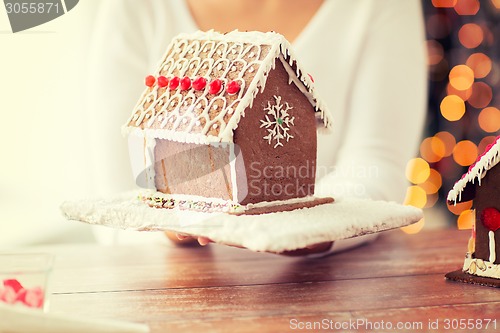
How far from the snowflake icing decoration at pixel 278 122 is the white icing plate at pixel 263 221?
16 centimetres

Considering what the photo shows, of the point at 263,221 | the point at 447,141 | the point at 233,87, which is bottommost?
the point at 447,141

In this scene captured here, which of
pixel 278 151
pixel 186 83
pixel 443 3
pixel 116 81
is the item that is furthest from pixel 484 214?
pixel 443 3

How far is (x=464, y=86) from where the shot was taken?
2.91 m

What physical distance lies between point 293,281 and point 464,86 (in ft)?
5.97

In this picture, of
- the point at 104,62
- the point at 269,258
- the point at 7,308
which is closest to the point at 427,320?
the point at 269,258

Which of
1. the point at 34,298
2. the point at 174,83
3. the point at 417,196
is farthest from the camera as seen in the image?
the point at 417,196

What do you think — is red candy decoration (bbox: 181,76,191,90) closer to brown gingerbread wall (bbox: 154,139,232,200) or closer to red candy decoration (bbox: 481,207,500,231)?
brown gingerbread wall (bbox: 154,139,232,200)

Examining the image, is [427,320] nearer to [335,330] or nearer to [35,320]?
[335,330]

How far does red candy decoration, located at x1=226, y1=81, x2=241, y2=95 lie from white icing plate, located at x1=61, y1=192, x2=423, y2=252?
0.81 ft

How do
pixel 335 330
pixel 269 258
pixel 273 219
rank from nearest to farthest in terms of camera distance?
pixel 335 330 → pixel 273 219 → pixel 269 258

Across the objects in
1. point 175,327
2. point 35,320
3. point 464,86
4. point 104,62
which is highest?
point 104,62

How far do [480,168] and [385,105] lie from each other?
2.62ft

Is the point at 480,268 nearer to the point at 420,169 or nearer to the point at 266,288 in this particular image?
the point at 266,288

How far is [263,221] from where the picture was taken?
1.21 metres
